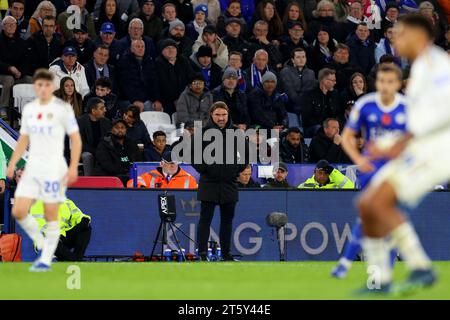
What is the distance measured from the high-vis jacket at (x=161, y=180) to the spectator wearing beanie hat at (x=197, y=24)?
5514mm

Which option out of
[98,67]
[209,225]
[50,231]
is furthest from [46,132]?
[98,67]

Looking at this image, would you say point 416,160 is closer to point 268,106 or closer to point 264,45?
point 268,106

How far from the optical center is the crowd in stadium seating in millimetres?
23797

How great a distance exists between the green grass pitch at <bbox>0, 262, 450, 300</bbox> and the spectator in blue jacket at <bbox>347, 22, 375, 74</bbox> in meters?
9.60

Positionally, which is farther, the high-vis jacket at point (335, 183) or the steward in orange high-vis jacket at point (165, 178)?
the high-vis jacket at point (335, 183)

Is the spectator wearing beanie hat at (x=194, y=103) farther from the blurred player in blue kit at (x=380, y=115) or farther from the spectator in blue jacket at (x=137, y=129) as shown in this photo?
the blurred player in blue kit at (x=380, y=115)

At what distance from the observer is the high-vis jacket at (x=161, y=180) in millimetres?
22062

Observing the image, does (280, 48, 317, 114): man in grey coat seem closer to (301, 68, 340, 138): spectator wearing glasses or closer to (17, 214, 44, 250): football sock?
(301, 68, 340, 138): spectator wearing glasses

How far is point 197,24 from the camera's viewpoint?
2691 cm

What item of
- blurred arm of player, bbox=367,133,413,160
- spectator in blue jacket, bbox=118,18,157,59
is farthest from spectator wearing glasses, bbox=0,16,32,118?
blurred arm of player, bbox=367,133,413,160

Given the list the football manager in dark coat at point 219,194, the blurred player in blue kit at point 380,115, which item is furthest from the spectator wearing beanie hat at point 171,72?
the blurred player in blue kit at point 380,115

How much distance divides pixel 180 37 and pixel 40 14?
298 centimetres

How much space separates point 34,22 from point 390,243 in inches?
619
